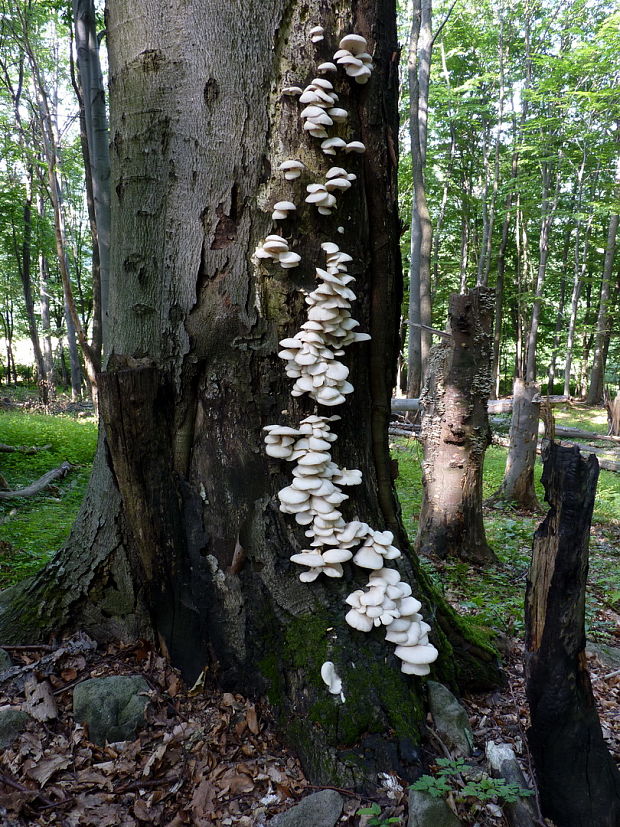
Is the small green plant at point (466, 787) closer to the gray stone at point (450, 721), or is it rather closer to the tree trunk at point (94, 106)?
the gray stone at point (450, 721)

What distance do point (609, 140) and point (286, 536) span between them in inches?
952

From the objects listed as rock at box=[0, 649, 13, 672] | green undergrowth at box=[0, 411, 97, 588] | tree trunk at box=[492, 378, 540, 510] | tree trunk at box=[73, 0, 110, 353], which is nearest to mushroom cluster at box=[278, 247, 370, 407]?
rock at box=[0, 649, 13, 672]

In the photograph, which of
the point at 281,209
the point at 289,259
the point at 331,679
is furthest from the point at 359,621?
the point at 281,209

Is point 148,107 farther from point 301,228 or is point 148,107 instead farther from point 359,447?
point 359,447

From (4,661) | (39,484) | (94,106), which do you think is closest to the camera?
(4,661)

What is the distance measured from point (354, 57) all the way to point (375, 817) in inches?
118

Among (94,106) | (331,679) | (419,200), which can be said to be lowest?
(331,679)

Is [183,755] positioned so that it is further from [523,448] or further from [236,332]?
[523,448]

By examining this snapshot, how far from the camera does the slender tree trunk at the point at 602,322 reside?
64.3 ft

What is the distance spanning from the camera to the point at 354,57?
2.12 m

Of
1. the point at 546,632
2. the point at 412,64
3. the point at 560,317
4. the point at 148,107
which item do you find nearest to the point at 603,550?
the point at 546,632

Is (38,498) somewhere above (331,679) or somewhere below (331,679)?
below

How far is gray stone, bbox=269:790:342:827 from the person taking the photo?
1753 mm

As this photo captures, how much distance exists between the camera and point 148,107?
229cm
